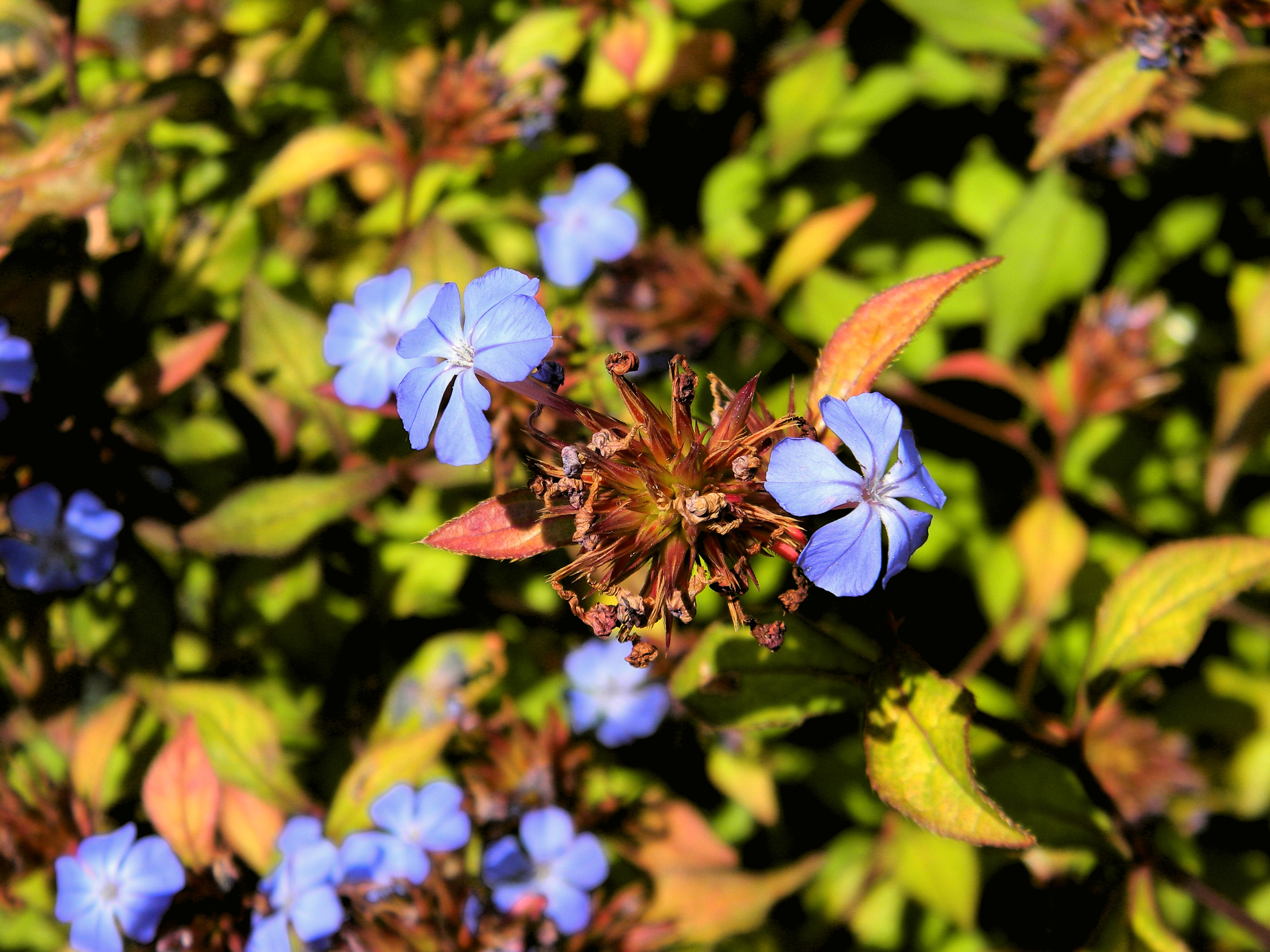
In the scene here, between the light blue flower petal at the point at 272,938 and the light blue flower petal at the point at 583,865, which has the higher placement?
the light blue flower petal at the point at 272,938

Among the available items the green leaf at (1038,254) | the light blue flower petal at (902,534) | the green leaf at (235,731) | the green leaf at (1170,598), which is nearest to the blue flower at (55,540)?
the green leaf at (235,731)

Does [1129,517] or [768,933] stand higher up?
[1129,517]

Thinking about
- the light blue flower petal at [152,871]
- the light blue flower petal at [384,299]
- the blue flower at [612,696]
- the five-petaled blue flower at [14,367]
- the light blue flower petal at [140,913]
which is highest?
the light blue flower petal at [384,299]

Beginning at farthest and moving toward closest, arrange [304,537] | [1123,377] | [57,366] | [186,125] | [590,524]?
1. [186,125]
2. [1123,377]
3. [57,366]
4. [304,537]
5. [590,524]

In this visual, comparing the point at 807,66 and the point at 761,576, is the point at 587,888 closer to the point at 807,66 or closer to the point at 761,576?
the point at 761,576

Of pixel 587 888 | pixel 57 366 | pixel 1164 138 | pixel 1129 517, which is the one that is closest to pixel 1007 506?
pixel 1129 517

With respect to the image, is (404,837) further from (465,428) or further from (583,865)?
(465,428)

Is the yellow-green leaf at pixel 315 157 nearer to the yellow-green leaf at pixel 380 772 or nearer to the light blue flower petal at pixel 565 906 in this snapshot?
the yellow-green leaf at pixel 380 772
